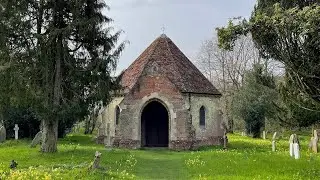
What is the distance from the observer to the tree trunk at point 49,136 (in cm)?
2514

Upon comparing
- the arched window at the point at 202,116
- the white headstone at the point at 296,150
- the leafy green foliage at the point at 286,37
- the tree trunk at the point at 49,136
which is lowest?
the white headstone at the point at 296,150

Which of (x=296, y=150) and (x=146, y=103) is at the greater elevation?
(x=146, y=103)

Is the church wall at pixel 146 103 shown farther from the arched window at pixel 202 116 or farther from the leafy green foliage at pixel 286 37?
the leafy green foliage at pixel 286 37

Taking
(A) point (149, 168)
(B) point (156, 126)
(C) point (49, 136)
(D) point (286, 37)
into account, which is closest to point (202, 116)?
(B) point (156, 126)

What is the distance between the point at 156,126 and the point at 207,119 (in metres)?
4.81

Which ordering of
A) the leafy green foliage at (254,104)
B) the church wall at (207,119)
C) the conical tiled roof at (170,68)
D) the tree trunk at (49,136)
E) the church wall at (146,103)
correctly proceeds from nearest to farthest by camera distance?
the tree trunk at (49,136) → the church wall at (146,103) → the conical tiled roof at (170,68) → the church wall at (207,119) → the leafy green foliage at (254,104)

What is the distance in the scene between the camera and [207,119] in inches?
1396

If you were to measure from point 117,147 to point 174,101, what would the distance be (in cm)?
542

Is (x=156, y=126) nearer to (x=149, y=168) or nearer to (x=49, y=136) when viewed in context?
(x=49, y=136)

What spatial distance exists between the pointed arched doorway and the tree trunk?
12830mm

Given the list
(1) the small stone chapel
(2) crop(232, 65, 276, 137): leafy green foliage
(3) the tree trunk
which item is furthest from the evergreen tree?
(2) crop(232, 65, 276, 137): leafy green foliage

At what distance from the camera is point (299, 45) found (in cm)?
1686

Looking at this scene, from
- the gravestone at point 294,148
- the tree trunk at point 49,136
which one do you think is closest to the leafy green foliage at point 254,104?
the gravestone at point 294,148

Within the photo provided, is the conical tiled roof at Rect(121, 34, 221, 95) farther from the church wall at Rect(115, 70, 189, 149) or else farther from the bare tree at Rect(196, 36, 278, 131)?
the bare tree at Rect(196, 36, 278, 131)
